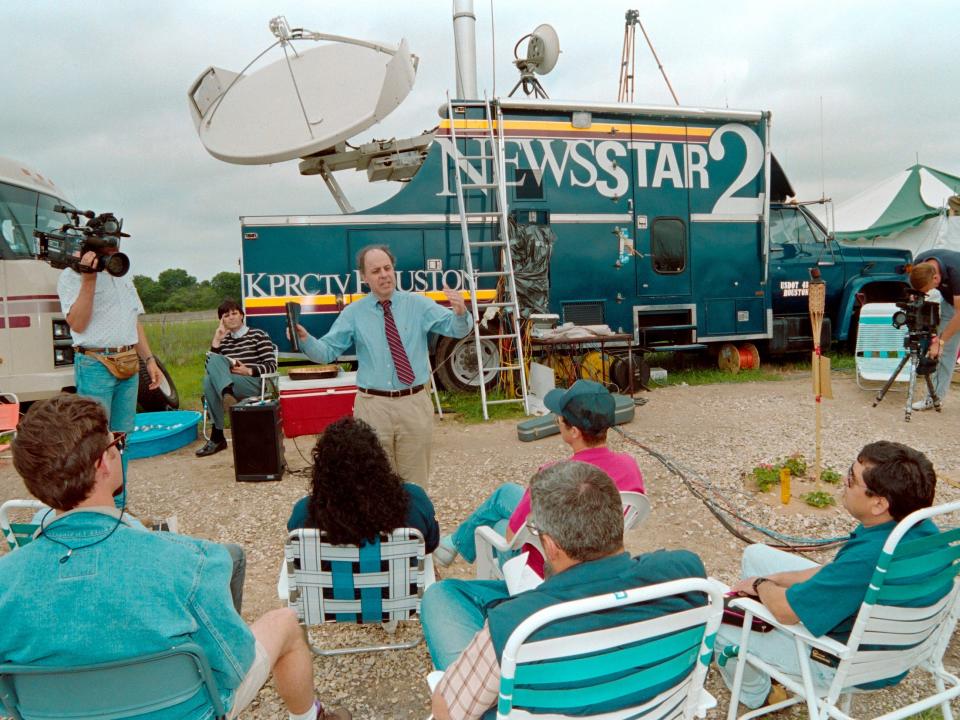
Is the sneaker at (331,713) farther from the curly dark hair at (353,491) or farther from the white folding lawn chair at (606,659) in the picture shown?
the white folding lawn chair at (606,659)

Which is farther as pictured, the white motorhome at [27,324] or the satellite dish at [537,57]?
the satellite dish at [537,57]

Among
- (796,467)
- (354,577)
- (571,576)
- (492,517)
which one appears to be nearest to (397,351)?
(492,517)

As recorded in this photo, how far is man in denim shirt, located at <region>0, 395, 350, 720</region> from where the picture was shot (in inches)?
61.4

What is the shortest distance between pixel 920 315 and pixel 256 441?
6.68 metres

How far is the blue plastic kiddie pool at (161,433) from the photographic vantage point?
6680mm

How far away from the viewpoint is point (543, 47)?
9.52 metres

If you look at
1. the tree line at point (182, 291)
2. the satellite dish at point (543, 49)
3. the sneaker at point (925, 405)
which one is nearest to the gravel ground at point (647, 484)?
the sneaker at point (925, 405)

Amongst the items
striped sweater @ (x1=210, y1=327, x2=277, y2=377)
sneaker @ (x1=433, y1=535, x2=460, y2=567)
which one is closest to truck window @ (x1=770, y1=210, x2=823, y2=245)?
striped sweater @ (x1=210, y1=327, x2=277, y2=377)

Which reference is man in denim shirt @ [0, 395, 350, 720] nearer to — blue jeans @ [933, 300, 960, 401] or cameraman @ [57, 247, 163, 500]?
cameraman @ [57, 247, 163, 500]

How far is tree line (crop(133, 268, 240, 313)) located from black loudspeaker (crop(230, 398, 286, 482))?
87.6 feet

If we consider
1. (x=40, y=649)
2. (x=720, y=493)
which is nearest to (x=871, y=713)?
(x=720, y=493)

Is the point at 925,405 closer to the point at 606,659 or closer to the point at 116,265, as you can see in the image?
the point at 606,659

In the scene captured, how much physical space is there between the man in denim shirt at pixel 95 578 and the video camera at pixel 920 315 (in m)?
7.59

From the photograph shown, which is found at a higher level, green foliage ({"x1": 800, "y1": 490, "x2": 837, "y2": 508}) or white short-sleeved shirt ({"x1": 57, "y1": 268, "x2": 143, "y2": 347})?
white short-sleeved shirt ({"x1": 57, "y1": 268, "x2": 143, "y2": 347})
